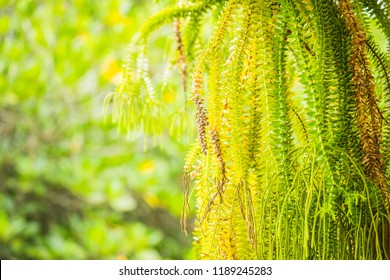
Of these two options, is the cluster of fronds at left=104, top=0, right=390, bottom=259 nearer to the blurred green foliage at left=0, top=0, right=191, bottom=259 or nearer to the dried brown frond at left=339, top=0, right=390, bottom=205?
the dried brown frond at left=339, top=0, right=390, bottom=205

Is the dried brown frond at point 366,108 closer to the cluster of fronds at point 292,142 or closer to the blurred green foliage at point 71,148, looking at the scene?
the cluster of fronds at point 292,142

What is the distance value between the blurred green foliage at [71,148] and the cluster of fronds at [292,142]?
48.4 inches

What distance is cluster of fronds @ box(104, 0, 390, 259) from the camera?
51 centimetres

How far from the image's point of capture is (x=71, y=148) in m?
1.96

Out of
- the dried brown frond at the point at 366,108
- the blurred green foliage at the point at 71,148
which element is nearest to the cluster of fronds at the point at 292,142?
the dried brown frond at the point at 366,108

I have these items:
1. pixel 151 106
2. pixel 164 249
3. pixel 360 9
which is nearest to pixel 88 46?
pixel 164 249

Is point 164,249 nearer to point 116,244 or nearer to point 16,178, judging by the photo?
point 116,244

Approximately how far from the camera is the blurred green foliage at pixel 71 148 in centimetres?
182

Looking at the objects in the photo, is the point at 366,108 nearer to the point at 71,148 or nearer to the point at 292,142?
the point at 292,142

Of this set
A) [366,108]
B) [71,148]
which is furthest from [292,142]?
[71,148]

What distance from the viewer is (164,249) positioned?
6.80 ft

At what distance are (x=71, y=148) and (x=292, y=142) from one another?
151 cm

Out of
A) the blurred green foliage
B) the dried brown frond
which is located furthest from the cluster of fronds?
the blurred green foliage

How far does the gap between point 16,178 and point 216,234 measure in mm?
1658
